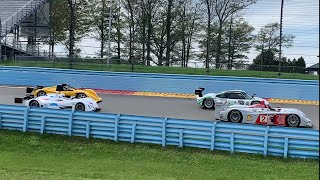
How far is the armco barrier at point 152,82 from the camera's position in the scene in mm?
24328

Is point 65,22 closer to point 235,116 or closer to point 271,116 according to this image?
point 235,116

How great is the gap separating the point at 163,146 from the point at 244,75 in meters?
17.1

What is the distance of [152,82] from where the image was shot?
2645cm

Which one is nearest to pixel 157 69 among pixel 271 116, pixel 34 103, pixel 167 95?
pixel 167 95

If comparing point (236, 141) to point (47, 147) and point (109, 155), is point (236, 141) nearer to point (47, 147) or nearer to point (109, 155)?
point (109, 155)

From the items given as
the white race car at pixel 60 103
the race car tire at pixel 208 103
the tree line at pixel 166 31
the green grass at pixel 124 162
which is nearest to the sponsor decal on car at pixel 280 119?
the green grass at pixel 124 162

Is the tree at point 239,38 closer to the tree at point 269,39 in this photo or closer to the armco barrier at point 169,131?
the tree at point 269,39

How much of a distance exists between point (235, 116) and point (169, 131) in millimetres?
4167

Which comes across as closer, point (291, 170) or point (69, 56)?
point (291, 170)

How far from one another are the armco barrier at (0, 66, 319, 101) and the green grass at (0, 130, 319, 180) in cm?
1234

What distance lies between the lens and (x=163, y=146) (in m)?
12.3

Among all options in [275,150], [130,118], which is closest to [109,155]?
[130,118]

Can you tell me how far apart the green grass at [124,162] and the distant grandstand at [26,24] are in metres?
27.9

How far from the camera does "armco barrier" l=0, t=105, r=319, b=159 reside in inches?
447
